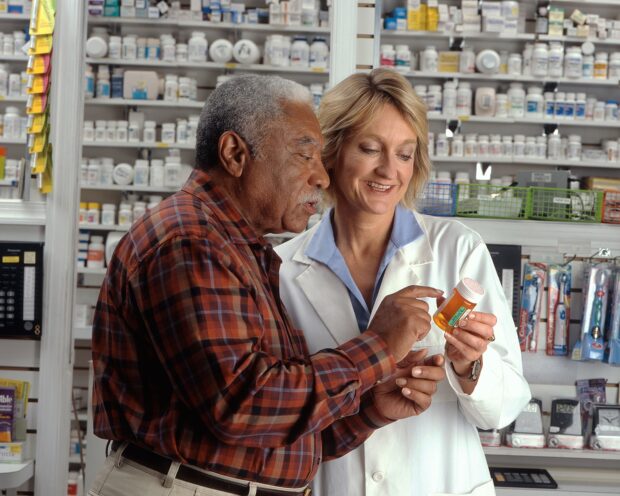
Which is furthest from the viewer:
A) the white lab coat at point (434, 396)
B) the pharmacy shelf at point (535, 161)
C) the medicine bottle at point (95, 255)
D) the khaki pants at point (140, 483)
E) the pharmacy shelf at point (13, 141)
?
the pharmacy shelf at point (535, 161)

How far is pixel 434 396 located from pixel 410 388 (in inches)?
7.5

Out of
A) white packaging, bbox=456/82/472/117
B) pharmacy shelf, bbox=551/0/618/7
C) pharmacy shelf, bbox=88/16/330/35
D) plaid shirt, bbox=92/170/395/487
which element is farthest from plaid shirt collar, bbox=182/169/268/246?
pharmacy shelf, bbox=551/0/618/7

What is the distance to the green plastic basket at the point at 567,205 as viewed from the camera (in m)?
3.29

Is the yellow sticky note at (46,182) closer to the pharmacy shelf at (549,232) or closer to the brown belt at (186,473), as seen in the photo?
the pharmacy shelf at (549,232)

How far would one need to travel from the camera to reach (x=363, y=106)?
1.77 m

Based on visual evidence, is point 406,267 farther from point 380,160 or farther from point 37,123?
point 37,123

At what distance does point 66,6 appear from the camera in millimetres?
3238

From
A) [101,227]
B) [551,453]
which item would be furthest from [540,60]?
[551,453]

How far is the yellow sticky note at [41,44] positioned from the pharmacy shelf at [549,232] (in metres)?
1.92

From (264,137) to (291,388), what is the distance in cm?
Result: 44

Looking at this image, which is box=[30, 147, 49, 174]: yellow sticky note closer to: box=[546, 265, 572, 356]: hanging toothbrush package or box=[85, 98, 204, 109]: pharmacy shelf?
box=[546, 265, 572, 356]: hanging toothbrush package

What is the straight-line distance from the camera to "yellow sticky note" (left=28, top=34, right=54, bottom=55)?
3225mm

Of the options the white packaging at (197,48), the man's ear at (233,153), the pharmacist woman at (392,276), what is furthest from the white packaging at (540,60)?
the man's ear at (233,153)

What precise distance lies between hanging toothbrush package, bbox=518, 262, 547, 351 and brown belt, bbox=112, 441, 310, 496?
2.06 metres
